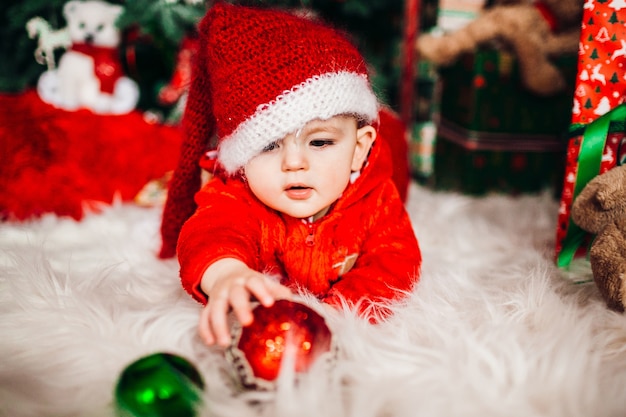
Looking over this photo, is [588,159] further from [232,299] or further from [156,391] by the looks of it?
[156,391]

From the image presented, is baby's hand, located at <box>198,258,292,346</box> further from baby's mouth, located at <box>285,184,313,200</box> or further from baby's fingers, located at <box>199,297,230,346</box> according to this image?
baby's mouth, located at <box>285,184,313,200</box>

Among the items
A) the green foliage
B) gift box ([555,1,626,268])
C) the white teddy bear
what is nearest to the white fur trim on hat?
gift box ([555,1,626,268])

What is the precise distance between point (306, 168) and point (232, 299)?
0.22 m

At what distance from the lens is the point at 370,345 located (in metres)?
0.59

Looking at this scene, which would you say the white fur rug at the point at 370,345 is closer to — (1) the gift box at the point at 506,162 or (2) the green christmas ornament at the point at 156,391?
(2) the green christmas ornament at the point at 156,391

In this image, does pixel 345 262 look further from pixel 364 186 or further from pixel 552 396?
pixel 552 396

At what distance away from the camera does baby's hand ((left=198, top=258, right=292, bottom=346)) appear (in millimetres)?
524

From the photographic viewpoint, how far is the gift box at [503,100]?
1.35m

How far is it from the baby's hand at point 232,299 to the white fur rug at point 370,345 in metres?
0.06

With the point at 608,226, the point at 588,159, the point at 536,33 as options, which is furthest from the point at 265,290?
the point at 536,33

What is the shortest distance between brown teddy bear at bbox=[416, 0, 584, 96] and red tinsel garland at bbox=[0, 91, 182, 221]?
882 millimetres

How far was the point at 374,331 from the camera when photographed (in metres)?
0.63

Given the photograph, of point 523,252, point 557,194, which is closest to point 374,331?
point 523,252

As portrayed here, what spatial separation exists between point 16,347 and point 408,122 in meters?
1.47
